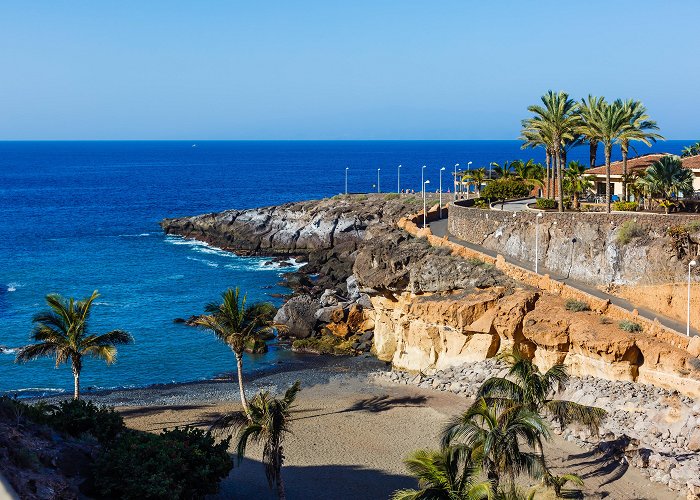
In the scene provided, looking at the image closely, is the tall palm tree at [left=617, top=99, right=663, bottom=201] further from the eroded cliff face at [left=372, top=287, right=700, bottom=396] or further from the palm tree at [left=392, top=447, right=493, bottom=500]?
the palm tree at [left=392, top=447, right=493, bottom=500]

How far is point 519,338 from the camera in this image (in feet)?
121

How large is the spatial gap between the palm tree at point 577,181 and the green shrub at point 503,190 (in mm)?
7123

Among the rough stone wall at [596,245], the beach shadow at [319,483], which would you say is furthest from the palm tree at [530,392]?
the rough stone wall at [596,245]

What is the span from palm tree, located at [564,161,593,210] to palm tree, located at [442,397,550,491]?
28.2 metres

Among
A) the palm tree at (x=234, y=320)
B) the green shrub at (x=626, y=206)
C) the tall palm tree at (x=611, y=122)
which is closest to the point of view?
the palm tree at (x=234, y=320)

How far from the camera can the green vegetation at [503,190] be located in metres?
60.2

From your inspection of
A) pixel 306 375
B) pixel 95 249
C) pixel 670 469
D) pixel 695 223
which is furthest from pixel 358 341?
pixel 95 249

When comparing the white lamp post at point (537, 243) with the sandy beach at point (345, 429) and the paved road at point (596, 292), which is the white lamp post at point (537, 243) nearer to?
the paved road at point (596, 292)

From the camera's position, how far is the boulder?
48.6 m

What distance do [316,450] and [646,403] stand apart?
1307 centimetres

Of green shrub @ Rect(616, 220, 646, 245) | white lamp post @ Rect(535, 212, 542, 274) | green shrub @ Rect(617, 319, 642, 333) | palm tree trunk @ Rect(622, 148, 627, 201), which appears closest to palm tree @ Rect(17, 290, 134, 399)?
green shrub @ Rect(617, 319, 642, 333)

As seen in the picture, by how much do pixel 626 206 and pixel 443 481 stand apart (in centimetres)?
2916

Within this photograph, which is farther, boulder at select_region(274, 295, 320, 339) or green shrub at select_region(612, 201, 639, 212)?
boulder at select_region(274, 295, 320, 339)

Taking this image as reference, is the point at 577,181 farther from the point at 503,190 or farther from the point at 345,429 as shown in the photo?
the point at 345,429
